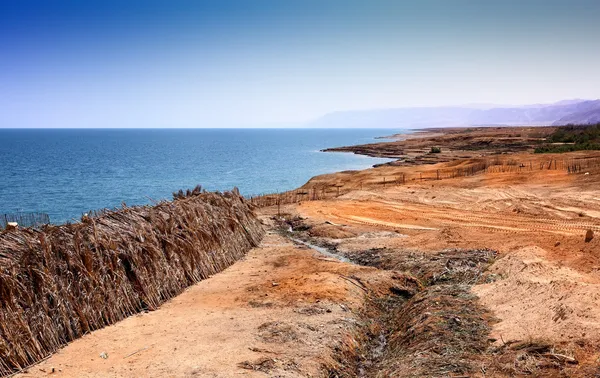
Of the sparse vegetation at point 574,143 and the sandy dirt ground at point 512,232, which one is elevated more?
the sparse vegetation at point 574,143

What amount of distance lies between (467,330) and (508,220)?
13382 millimetres

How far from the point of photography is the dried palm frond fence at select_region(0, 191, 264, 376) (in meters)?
9.20

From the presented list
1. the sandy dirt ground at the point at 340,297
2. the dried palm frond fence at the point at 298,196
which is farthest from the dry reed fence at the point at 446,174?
the sandy dirt ground at the point at 340,297

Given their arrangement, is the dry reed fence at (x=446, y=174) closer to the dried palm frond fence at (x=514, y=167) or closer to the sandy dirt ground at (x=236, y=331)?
the dried palm frond fence at (x=514, y=167)

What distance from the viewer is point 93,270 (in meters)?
11.0

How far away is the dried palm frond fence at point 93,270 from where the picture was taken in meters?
9.20

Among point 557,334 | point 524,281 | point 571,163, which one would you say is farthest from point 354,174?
point 557,334

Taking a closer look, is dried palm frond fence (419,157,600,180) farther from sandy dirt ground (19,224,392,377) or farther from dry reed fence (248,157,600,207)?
sandy dirt ground (19,224,392,377)

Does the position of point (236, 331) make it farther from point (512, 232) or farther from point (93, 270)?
point (512, 232)

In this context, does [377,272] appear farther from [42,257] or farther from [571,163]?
[571,163]

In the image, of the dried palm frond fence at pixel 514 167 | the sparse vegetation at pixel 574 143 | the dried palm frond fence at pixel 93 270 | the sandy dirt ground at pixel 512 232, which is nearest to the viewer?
the dried palm frond fence at pixel 93 270

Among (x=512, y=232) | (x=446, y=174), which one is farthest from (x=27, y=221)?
(x=446, y=174)

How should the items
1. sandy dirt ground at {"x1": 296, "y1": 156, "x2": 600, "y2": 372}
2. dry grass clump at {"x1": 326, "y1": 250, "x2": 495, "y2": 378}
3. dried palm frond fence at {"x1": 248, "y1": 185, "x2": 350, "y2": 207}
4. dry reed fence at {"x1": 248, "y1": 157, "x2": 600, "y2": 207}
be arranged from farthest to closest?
1. dry reed fence at {"x1": 248, "y1": 157, "x2": 600, "y2": 207}
2. dried palm frond fence at {"x1": 248, "y1": 185, "x2": 350, "y2": 207}
3. sandy dirt ground at {"x1": 296, "y1": 156, "x2": 600, "y2": 372}
4. dry grass clump at {"x1": 326, "y1": 250, "x2": 495, "y2": 378}

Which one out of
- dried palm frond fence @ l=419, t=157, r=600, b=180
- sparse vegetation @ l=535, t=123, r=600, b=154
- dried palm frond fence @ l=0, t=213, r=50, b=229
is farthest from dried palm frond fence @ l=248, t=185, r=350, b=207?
sparse vegetation @ l=535, t=123, r=600, b=154
